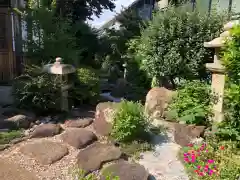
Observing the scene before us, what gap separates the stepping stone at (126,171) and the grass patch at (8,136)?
7.40ft

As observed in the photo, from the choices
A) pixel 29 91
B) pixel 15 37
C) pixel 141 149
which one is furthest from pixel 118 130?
pixel 15 37

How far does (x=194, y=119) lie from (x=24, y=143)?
10.5 feet

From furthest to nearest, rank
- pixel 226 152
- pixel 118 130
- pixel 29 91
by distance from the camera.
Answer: pixel 29 91, pixel 118 130, pixel 226 152

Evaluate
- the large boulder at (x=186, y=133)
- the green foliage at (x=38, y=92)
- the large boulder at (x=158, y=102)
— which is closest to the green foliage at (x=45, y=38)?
the green foliage at (x=38, y=92)

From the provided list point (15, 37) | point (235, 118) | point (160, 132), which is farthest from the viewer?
point (15, 37)

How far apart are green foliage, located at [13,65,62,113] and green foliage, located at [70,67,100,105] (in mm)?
631

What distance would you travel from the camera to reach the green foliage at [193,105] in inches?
185

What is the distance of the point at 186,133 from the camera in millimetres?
4504

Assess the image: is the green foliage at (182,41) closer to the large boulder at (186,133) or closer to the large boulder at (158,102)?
the large boulder at (158,102)

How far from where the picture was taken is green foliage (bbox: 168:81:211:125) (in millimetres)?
4688

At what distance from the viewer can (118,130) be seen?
4469 millimetres

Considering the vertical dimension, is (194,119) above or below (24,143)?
above

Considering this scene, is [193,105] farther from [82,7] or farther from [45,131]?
[82,7]

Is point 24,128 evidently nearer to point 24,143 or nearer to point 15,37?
point 24,143
